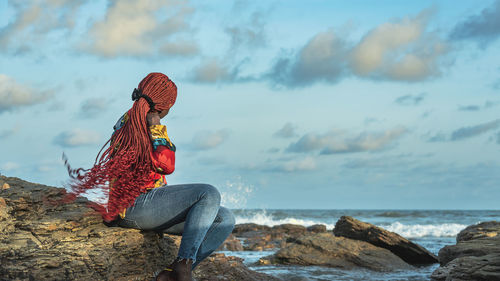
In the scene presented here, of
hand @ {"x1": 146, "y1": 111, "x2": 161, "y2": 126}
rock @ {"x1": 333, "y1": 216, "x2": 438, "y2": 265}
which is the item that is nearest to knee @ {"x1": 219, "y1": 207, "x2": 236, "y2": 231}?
hand @ {"x1": 146, "y1": 111, "x2": 161, "y2": 126}

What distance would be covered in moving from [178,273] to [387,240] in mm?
7663

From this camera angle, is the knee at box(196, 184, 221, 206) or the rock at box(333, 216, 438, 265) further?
the rock at box(333, 216, 438, 265)

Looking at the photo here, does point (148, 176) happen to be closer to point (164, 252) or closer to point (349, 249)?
point (164, 252)

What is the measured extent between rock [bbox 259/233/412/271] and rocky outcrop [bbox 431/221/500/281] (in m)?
1.16

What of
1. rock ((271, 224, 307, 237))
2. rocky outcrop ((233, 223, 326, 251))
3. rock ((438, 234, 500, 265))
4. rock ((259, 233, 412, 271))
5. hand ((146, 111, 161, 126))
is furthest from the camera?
rock ((271, 224, 307, 237))

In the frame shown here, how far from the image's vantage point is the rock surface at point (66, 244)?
4.32 meters

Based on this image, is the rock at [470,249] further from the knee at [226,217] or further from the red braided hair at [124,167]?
the red braided hair at [124,167]

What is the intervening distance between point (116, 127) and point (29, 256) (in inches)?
55.9

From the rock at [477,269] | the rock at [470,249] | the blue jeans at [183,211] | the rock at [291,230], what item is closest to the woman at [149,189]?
the blue jeans at [183,211]

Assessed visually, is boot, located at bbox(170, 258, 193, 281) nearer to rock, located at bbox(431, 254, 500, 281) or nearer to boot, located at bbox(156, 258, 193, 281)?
boot, located at bbox(156, 258, 193, 281)

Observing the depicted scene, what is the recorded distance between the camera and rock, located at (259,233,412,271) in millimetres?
9617

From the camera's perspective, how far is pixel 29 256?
434 centimetres

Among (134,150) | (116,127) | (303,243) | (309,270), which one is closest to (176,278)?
(134,150)

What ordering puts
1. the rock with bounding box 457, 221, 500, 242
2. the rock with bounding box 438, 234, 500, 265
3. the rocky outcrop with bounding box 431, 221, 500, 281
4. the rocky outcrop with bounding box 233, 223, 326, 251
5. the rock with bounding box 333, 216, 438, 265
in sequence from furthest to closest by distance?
the rocky outcrop with bounding box 233, 223, 326, 251, the rock with bounding box 457, 221, 500, 242, the rock with bounding box 333, 216, 438, 265, the rock with bounding box 438, 234, 500, 265, the rocky outcrop with bounding box 431, 221, 500, 281
